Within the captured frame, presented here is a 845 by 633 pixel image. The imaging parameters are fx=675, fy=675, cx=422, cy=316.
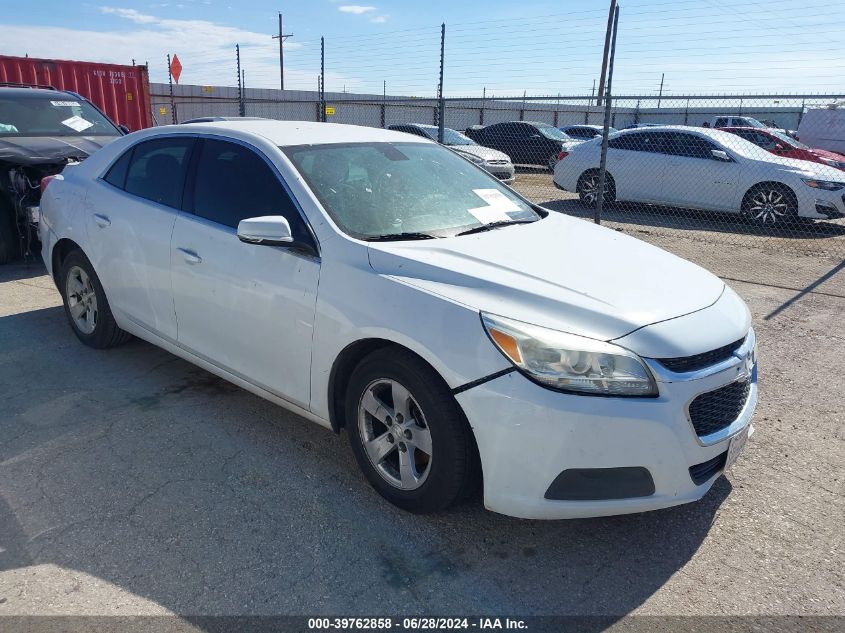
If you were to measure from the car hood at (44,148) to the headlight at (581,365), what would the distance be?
246 inches

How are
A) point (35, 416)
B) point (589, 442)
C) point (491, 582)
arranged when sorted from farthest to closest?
point (35, 416) → point (491, 582) → point (589, 442)

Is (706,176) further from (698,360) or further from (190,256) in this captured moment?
(190,256)

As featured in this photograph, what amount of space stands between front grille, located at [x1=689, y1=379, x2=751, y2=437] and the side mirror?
1.84 metres

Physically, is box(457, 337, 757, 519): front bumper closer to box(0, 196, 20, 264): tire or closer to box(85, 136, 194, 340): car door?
box(85, 136, 194, 340): car door

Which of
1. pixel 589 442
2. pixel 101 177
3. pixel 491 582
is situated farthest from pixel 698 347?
pixel 101 177

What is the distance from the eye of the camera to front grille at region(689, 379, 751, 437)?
2518mm

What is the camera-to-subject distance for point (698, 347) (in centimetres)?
256

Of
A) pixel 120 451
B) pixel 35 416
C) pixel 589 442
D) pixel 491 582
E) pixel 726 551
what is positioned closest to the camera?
pixel 589 442

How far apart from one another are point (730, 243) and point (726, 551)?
24.4 ft

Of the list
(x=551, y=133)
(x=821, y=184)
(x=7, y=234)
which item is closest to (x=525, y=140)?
(x=551, y=133)

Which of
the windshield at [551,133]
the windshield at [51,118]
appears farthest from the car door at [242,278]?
the windshield at [551,133]

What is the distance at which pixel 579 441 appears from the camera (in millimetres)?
2379

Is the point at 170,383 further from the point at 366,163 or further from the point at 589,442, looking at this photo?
the point at 589,442

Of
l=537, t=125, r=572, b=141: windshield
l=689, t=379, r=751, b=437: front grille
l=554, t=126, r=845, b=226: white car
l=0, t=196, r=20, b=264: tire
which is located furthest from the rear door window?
l=537, t=125, r=572, b=141: windshield
